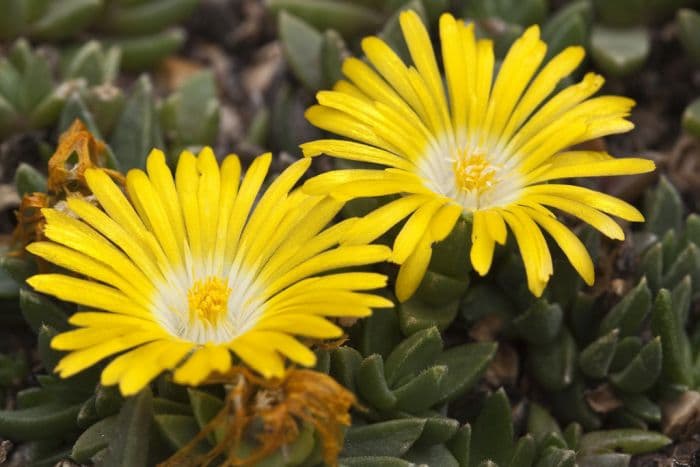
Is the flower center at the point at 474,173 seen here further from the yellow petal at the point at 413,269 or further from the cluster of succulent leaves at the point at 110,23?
the cluster of succulent leaves at the point at 110,23

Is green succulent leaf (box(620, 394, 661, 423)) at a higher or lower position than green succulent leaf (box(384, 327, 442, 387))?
lower

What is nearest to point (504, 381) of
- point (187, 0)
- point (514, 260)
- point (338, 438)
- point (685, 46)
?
point (514, 260)

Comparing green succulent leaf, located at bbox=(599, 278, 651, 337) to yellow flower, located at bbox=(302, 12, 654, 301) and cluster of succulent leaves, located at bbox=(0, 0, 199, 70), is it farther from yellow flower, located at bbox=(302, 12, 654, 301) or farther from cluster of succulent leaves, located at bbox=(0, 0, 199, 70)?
cluster of succulent leaves, located at bbox=(0, 0, 199, 70)

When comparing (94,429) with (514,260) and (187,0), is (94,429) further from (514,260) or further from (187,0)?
(187,0)

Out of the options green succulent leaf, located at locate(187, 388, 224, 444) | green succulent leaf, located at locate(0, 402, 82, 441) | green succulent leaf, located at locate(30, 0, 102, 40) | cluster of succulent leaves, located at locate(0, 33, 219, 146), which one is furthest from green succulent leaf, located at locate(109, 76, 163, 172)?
green succulent leaf, located at locate(187, 388, 224, 444)

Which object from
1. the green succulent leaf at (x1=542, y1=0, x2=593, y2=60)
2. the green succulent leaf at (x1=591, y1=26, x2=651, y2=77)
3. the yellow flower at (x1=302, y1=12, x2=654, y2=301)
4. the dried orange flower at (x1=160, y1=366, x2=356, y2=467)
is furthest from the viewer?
the green succulent leaf at (x1=591, y1=26, x2=651, y2=77)

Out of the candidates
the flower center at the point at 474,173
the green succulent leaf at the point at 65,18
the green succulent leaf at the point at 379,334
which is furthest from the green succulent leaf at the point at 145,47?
the green succulent leaf at the point at 379,334
